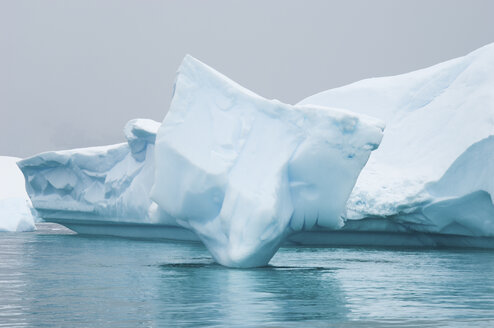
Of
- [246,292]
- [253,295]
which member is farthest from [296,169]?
[253,295]

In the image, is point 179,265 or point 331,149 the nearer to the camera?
point 331,149

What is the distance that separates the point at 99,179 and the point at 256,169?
1394 cm

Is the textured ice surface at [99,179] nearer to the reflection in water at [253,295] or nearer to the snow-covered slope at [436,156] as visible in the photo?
the snow-covered slope at [436,156]

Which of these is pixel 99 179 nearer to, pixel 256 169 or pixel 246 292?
pixel 256 169

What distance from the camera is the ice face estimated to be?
11.0 metres

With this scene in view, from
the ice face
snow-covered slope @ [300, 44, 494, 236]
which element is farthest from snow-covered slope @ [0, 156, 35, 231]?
the ice face

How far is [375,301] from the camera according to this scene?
7750 mm

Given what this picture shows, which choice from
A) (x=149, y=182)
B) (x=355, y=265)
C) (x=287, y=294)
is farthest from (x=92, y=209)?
(x=287, y=294)

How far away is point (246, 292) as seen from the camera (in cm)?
830

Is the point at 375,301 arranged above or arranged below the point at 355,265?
above

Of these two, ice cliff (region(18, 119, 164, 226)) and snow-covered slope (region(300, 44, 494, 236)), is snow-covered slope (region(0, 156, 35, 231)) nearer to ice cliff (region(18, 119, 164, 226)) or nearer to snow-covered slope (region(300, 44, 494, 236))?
ice cliff (region(18, 119, 164, 226))

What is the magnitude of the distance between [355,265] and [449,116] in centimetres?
798

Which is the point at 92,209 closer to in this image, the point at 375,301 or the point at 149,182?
the point at 149,182

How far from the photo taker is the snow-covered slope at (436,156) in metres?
17.2
